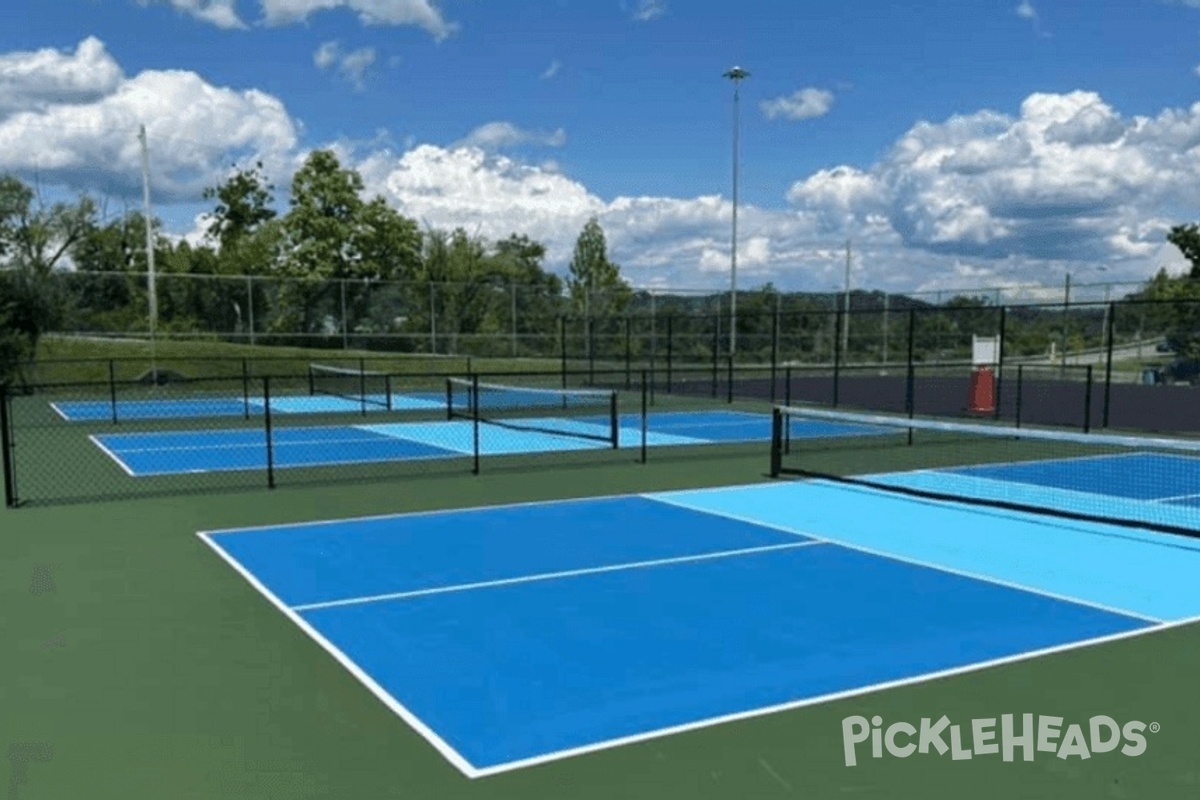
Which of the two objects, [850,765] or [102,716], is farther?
[102,716]

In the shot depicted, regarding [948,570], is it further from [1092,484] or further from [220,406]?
[220,406]

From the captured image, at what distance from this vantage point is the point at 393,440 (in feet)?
59.5

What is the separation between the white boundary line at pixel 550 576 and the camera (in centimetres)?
756

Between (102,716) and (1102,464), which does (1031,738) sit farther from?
(1102,464)

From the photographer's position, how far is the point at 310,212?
47875mm

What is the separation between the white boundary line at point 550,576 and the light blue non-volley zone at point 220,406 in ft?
48.6

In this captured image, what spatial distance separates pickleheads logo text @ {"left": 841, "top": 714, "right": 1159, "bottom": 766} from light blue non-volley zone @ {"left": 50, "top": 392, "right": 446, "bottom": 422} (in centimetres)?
1855

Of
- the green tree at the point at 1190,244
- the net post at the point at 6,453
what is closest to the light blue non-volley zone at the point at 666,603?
the net post at the point at 6,453

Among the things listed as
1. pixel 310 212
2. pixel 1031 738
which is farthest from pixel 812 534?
pixel 310 212

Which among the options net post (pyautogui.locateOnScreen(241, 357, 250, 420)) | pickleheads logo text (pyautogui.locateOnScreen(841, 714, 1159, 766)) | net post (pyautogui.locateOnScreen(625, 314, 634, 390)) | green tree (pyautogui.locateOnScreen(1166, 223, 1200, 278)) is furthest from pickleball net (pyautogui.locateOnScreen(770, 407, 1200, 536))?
green tree (pyautogui.locateOnScreen(1166, 223, 1200, 278))

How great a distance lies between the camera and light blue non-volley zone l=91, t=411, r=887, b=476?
1537cm

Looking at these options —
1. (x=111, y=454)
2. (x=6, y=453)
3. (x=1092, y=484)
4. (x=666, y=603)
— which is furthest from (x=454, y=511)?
(x=1092, y=484)

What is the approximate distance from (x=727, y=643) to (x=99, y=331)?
97.1ft

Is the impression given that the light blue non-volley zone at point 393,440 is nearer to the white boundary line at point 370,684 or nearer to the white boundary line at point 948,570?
the white boundary line at point 948,570
